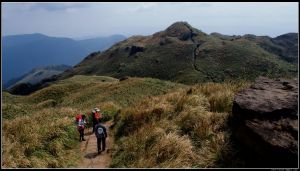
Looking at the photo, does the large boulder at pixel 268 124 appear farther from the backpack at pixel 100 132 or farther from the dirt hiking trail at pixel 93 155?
the backpack at pixel 100 132

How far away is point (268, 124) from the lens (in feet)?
33.3

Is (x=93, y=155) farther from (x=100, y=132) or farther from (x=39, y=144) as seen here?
(x=39, y=144)

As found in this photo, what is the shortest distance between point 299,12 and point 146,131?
281 inches

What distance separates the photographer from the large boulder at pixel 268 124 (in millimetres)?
9133

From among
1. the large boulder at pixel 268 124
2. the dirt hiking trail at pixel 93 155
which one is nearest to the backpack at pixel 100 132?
the dirt hiking trail at pixel 93 155

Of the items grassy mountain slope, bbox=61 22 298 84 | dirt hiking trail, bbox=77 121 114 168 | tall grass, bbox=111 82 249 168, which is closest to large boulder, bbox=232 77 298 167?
tall grass, bbox=111 82 249 168

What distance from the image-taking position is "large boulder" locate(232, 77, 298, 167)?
9.13 m

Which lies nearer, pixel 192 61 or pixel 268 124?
pixel 268 124

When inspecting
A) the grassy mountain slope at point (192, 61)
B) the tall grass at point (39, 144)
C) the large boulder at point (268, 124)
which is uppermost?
the large boulder at point (268, 124)

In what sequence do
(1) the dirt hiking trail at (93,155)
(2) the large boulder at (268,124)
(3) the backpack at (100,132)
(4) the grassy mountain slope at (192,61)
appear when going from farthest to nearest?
(4) the grassy mountain slope at (192,61) → (3) the backpack at (100,132) → (1) the dirt hiking trail at (93,155) → (2) the large boulder at (268,124)

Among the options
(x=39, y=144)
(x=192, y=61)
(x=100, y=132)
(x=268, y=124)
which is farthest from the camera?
(x=192, y=61)

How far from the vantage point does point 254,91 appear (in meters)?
12.6

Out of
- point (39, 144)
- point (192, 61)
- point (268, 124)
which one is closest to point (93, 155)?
point (39, 144)

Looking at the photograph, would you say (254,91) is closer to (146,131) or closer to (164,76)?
(146,131)
